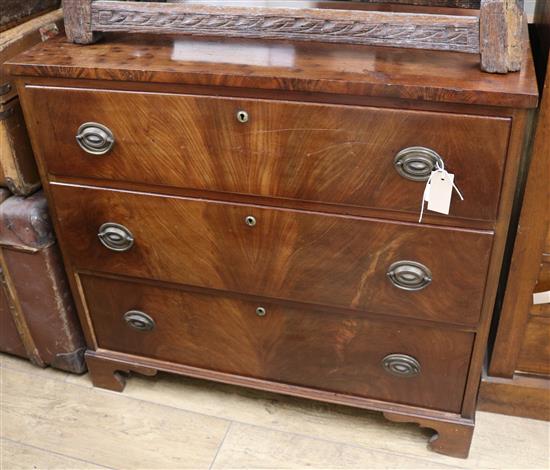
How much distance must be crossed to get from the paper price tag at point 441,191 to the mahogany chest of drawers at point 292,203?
0.06ft

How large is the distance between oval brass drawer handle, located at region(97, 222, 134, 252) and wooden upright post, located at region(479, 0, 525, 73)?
0.75 meters

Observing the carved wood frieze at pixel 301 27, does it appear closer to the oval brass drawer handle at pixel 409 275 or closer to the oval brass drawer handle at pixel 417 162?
the oval brass drawer handle at pixel 417 162

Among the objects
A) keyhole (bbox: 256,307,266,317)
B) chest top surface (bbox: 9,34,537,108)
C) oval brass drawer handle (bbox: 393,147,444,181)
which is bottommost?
keyhole (bbox: 256,307,266,317)

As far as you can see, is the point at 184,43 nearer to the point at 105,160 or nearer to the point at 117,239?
the point at 105,160

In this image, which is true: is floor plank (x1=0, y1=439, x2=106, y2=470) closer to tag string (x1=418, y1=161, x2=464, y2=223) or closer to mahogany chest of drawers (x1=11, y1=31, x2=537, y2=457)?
mahogany chest of drawers (x1=11, y1=31, x2=537, y2=457)

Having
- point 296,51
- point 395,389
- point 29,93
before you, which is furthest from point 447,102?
point 29,93

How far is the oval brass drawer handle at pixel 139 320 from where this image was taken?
1.50 metres

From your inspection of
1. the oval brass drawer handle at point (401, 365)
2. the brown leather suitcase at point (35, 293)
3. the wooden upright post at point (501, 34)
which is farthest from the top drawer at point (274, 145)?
the oval brass drawer handle at point (401, 365)

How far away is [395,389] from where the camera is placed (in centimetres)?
142

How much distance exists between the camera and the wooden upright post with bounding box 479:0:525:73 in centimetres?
108

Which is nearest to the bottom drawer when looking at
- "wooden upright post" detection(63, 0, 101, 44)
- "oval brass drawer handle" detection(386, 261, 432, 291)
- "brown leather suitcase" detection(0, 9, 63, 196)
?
"oval brass drawer handle" detection(386, 261, 432, 291)

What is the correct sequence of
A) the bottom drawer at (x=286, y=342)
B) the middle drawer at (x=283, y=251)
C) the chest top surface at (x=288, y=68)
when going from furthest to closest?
the bottom drawer at (x=286, y=342) → the middle drawer at (x=283, y=251) → the chest top surface at (x=288, y=68)

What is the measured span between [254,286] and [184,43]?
49 centimetres

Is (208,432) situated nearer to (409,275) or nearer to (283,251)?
(283,251)
